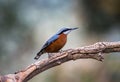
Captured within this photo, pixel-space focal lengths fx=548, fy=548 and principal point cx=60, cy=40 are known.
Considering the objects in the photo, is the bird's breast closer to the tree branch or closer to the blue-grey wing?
the blue-grey wing

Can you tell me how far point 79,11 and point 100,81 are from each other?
1810 millimetres

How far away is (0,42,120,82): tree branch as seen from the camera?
2.99m

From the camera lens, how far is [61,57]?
3.07 metres

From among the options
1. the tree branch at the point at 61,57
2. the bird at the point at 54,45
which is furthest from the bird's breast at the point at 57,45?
the tree branch at the point at 61,57

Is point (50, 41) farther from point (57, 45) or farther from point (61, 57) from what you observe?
point (61, 57)

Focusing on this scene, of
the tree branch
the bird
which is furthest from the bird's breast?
the tree branch

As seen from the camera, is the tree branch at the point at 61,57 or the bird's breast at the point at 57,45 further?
the bird's breast at the point at 57,45

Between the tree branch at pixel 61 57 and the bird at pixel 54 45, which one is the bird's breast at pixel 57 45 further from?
the tree branch at pixel 61 57

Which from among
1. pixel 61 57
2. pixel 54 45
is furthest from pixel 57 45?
pixel 61 57

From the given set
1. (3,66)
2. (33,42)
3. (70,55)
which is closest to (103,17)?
(33,42)

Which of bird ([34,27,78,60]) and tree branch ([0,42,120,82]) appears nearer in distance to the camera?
tree branch ([0,42,120,82])

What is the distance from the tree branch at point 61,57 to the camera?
2990 millimetres

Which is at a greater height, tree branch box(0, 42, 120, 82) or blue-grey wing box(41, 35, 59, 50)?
blue-grey wing box(41, 35, 59, 50)

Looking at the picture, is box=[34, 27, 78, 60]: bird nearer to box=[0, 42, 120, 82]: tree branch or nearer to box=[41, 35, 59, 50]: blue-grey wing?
box=[41, 35, 59, 50]: blue-grey wing
